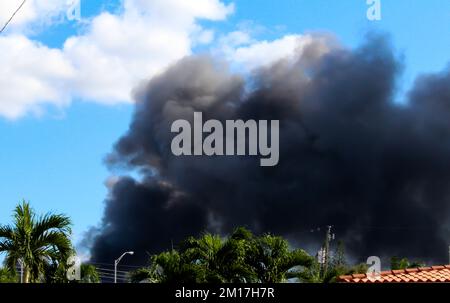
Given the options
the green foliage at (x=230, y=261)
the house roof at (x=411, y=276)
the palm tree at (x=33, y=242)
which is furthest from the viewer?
the green foliage at (x=230, y=261)

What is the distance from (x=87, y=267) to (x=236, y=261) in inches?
1008

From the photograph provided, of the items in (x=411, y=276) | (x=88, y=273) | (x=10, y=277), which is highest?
(x=88, y=273)

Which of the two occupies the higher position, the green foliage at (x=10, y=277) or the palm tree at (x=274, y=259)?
the palm tree at (x=274, y=259)

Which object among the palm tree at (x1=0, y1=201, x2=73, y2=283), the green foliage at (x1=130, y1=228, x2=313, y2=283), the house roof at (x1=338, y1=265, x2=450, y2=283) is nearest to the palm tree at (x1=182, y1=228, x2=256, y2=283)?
the green foliage at (x1=130, y1=228, x2=313, y2=283)

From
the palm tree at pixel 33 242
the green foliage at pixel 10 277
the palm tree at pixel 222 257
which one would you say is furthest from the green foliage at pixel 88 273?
the palm tree at pixel 33 242

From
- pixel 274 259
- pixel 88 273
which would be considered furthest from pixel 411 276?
pixel 88 273

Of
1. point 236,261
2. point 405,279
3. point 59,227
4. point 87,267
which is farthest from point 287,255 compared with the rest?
point 87,267

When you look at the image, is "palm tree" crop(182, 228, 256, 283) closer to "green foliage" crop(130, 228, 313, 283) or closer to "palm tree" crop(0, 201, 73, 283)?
"green foliage" crop(130, 228, 313, 283)

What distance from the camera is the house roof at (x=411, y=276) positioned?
76.2 ft

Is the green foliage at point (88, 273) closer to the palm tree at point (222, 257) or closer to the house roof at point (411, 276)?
the palm tree at point (222, 257)

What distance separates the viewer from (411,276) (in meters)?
24.1

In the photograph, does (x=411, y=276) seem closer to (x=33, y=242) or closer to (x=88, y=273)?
(x=33, y=242)
